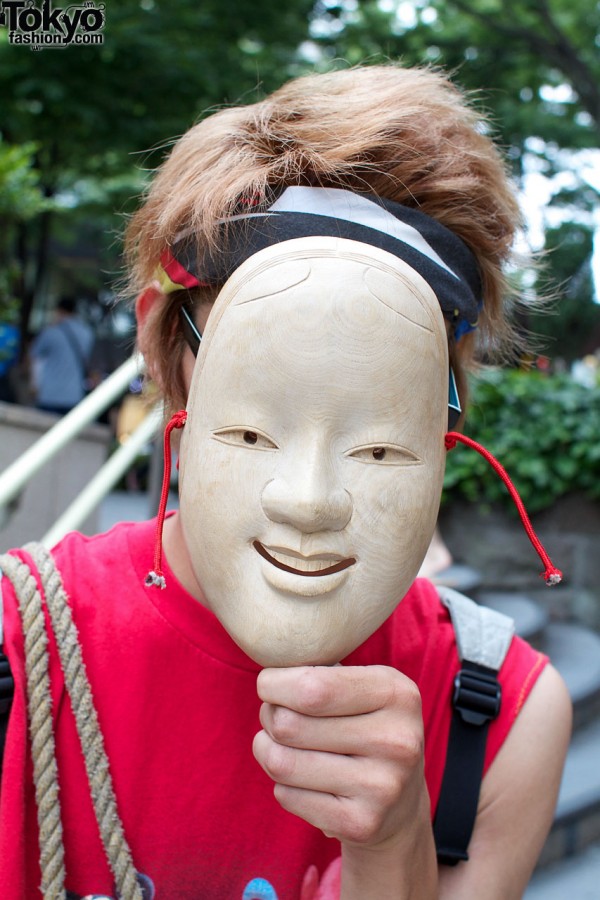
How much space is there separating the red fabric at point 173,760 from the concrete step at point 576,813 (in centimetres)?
206

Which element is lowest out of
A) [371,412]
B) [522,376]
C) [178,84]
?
[522,376]

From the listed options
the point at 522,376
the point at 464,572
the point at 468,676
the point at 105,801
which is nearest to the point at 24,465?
the point at 105,801

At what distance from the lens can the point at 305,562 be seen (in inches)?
40.2

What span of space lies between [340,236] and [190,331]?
1.00ft

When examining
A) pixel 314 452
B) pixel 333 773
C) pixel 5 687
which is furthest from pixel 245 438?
pixel 5 687

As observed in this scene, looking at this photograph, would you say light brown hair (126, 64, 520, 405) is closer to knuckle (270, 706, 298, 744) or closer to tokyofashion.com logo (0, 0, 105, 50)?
knuckle (270, 706, 298, 744)

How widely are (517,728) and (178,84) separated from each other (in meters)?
7.34

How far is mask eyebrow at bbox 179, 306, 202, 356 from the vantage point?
129 centimetres

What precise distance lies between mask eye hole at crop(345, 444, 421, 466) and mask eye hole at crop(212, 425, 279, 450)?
10cm

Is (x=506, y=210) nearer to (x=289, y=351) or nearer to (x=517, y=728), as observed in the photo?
(x=289, y=351)

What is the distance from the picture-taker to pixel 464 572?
4852mm

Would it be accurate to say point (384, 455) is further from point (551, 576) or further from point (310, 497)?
point (551, 576)

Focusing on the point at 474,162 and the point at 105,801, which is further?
the point at 474,162

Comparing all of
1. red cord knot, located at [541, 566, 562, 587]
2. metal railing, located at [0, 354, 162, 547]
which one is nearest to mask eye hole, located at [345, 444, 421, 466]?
red cord knot, located at [541, 566, 562, 587]
